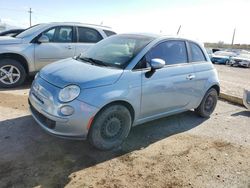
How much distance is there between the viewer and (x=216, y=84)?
220 inches

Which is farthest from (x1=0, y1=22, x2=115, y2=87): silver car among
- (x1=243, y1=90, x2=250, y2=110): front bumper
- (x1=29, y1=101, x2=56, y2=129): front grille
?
(x1=243, y1=90, x2=250, y2=110): front bumper

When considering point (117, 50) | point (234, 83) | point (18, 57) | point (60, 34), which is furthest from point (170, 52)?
point (234, 83)

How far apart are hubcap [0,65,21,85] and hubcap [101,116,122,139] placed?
13.2ft

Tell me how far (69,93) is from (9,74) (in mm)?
3985

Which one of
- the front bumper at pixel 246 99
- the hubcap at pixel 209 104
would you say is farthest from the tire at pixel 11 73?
the front bumper at pixel 246 99

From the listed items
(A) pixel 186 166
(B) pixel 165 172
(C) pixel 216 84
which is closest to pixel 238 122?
(C) pixel 216 84

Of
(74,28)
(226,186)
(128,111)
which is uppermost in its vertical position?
(74,28)

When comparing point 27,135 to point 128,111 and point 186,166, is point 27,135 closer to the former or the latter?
point 128,111

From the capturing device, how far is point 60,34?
7297 mm

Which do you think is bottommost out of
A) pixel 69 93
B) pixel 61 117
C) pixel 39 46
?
pixel 61 117

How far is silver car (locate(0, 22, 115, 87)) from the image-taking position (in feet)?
21.7

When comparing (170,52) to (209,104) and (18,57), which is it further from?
(18,57)

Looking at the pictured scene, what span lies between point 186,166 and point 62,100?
77.1 inches

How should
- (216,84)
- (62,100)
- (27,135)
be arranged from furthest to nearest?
(216,84) < (27,135) < (62,100)
